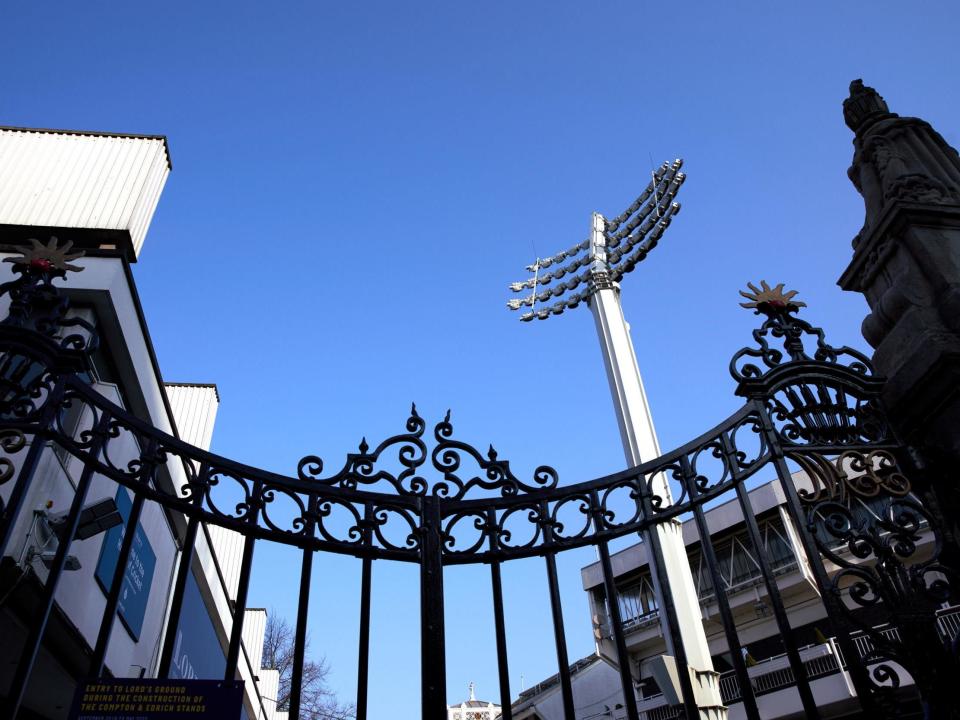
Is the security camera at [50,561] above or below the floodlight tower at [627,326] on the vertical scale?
below

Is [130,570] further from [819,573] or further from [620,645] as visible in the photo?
[819,573]

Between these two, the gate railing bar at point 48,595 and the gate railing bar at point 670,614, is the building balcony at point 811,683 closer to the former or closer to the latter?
the gate railing bar at point 670,614

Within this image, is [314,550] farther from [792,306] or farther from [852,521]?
[792,306]

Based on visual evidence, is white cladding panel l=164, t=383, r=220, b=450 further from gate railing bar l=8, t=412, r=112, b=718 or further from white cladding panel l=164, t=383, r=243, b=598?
gate railing bar l=8, t=412, r=112, b=718

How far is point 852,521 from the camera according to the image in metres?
4.30

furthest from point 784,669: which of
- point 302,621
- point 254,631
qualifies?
point 302,621

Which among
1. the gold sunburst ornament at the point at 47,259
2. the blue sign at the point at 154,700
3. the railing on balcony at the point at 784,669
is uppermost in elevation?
the railing on balcony at the point at 784,669

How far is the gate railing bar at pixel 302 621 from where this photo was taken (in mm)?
3873

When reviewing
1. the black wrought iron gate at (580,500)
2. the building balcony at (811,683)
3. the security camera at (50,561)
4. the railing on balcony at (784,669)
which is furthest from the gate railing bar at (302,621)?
the railing on balcony at (784,669)

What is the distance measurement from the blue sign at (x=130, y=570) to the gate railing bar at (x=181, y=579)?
192 inches

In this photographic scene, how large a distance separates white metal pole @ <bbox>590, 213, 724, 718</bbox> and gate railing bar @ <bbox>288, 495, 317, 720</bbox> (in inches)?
190

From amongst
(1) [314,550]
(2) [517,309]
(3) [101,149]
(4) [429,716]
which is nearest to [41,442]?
(1) [314,550]

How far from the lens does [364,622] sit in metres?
4.35

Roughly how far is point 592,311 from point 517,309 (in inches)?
169
